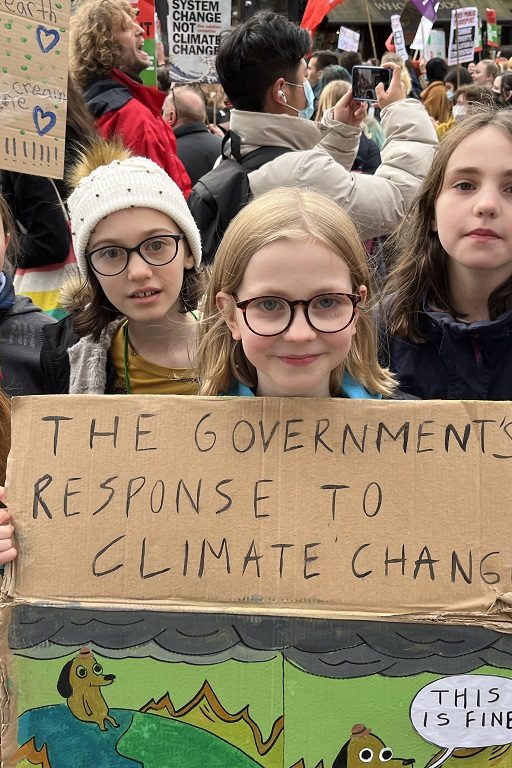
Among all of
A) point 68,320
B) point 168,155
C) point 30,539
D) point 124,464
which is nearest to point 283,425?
point 124,464

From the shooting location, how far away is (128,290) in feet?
6.34

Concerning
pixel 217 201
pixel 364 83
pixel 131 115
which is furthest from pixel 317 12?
pixel 217 201

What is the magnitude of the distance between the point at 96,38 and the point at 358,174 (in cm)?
148

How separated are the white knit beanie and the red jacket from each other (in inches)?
60.5

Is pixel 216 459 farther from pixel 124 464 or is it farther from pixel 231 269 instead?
pixel 231 269

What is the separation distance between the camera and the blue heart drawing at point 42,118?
7.67 ft

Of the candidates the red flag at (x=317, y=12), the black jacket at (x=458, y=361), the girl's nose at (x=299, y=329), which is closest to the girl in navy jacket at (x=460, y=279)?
the black jacket at (x=458, y=361)

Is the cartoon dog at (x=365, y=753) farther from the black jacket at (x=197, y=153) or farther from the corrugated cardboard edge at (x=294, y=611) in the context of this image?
the black jacket at (x=197, y=153)

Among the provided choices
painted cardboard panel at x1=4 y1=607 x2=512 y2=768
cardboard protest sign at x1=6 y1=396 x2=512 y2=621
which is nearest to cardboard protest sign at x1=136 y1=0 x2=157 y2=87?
cardboard protest sign at x1=6 y1=396 x2=512 y2=621

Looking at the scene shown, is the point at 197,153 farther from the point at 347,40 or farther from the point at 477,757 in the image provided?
the point at 347,40

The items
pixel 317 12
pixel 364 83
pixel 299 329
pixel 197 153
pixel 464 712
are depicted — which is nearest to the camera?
pixel 464 712

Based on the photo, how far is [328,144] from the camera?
325 centimetres

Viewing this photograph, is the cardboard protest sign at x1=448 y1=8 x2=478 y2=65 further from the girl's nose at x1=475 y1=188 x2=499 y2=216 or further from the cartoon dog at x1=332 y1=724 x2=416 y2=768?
the cartoon dog at x1=332 y1=724 x2=416 y2=768

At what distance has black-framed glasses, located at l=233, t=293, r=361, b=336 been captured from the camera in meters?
1.42
